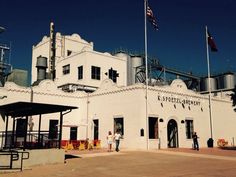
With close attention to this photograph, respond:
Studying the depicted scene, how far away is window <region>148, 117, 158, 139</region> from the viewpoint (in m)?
27.0

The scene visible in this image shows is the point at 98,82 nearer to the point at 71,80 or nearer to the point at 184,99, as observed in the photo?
the point at 71,80

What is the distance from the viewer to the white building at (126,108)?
2666 cm

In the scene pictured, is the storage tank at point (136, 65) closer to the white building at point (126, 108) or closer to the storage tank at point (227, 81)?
the white building at point (126, 108)

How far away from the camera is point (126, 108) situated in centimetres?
2750

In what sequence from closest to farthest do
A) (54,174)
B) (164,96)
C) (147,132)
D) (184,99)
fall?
1. (54,174)
2. (147,132)
3. (164,96)
4. (184,99)

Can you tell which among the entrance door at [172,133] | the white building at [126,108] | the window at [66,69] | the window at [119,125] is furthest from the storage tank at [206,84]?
the window at [119,125]

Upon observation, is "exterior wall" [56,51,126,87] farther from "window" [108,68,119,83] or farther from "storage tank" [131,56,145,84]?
"storage tank" [131,56,145,84]

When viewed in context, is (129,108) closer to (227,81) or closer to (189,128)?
(189,128)

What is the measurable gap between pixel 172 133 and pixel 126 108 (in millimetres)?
5996

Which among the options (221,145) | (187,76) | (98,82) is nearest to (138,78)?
(98,82)

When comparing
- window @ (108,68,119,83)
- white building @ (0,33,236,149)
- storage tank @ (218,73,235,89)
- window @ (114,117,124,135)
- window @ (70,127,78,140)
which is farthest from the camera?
storage tank @ (218,73,235,89)

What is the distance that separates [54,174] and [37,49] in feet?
113

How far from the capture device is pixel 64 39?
4203 centimetres

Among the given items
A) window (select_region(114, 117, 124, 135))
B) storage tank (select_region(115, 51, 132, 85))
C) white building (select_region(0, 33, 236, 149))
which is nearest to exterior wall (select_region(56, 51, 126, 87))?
white building (select_region(0, 33, 236, 149))
